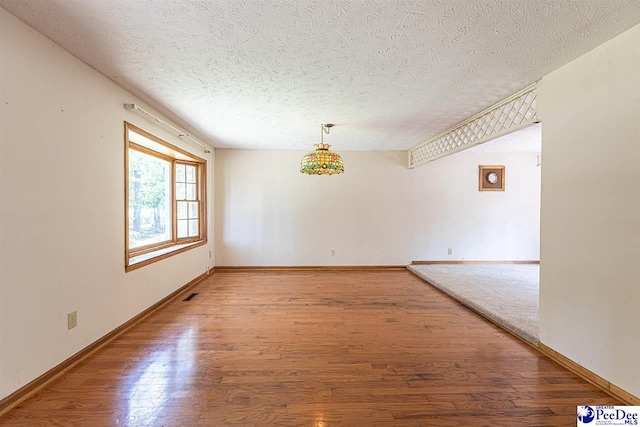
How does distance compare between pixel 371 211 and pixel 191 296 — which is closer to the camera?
pixel 191 296

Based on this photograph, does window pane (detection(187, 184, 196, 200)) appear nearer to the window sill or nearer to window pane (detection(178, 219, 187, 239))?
window pane (detection(178, 219, 187, 239))

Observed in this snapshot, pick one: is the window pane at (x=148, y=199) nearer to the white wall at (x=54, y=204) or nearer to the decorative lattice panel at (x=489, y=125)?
the white wall at (x=54, y=204)

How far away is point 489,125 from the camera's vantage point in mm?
3111

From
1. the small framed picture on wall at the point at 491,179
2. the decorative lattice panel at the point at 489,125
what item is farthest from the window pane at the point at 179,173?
the small framed picture on wall at the point at 491,179

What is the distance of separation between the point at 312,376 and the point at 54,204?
211 centimetres

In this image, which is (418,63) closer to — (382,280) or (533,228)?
(382,280)

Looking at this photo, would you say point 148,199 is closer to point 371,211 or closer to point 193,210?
point 193,210

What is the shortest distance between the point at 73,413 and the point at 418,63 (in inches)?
123

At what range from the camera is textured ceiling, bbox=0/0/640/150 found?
4.98 feet

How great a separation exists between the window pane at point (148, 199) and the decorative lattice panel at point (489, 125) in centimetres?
395

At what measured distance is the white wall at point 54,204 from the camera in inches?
64.2

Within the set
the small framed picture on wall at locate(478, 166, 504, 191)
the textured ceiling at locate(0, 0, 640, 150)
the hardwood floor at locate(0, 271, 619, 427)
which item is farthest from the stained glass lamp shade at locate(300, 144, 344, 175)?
the small framed picture on wall at locate(478, 166, 504, 191)

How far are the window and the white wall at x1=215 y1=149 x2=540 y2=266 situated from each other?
0.61 meters

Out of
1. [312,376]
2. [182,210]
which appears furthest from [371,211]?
[312,376]
